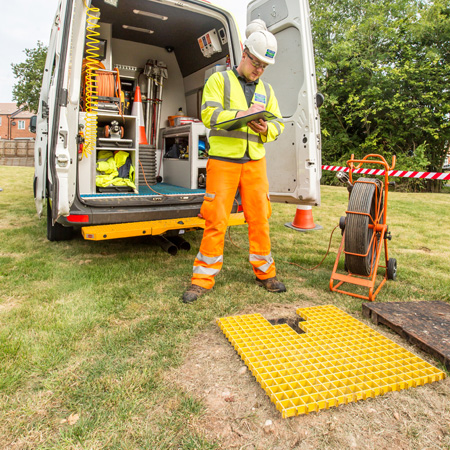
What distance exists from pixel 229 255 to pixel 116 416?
2766 millimetres

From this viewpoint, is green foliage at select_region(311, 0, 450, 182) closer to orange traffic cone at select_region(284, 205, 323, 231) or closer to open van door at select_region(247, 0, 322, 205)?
orange traffic cone at select_region(284, 205, 323, 231)

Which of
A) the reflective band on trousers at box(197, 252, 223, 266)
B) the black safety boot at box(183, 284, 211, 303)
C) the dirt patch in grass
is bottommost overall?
the dirt patch in grass

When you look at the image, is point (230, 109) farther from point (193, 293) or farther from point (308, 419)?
point (308, 419)

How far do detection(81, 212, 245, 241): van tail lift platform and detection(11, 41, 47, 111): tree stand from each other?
90.8ft

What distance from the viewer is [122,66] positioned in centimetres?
588

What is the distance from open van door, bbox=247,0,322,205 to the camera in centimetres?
370

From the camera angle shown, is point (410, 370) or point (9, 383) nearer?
point (9, 383)

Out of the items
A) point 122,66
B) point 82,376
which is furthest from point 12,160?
A: point 82,376

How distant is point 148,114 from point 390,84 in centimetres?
1278

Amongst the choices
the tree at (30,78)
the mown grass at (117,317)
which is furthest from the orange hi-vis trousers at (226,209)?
the tree at (30,78)

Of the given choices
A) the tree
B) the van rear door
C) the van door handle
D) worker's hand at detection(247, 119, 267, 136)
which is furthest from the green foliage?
the tree

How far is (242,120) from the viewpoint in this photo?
278 centimetres

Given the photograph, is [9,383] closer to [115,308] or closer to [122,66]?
[115,308]

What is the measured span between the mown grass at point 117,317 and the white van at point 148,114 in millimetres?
516
